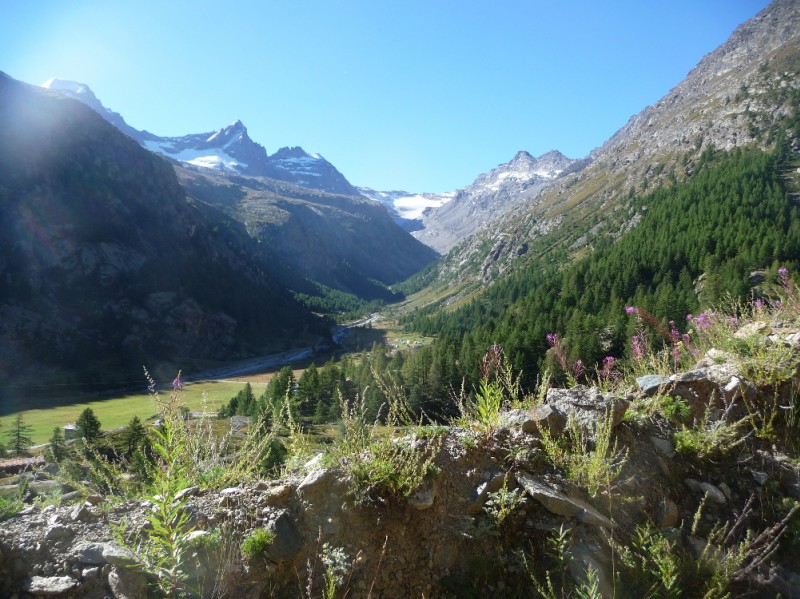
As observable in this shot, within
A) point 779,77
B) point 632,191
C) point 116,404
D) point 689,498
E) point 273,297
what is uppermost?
point 779,77

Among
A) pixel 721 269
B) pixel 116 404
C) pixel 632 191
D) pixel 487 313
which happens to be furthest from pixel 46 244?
pixel 632 191

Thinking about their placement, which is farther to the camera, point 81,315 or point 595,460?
point 81,315

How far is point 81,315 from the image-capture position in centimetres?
13538

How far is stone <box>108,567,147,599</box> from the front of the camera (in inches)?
130

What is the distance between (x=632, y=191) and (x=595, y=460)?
223 meters

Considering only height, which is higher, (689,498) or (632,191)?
(632,191)

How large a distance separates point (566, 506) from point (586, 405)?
1.43 m

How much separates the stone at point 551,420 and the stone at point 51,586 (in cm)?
458

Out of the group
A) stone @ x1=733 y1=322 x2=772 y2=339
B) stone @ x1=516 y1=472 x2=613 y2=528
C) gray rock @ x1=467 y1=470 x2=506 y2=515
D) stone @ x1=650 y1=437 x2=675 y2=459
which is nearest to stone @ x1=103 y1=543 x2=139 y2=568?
gray rock @ x1=467 y1=470 x2=506 y2=515

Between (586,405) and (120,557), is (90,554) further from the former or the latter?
(586,405)

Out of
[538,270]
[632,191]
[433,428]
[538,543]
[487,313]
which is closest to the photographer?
[538,543]

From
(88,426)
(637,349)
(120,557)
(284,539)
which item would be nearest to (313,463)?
(284,539)

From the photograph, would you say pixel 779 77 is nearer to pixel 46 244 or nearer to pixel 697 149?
pixel 697 149

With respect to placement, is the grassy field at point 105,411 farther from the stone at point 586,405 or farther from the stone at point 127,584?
the stone at point 586,405
